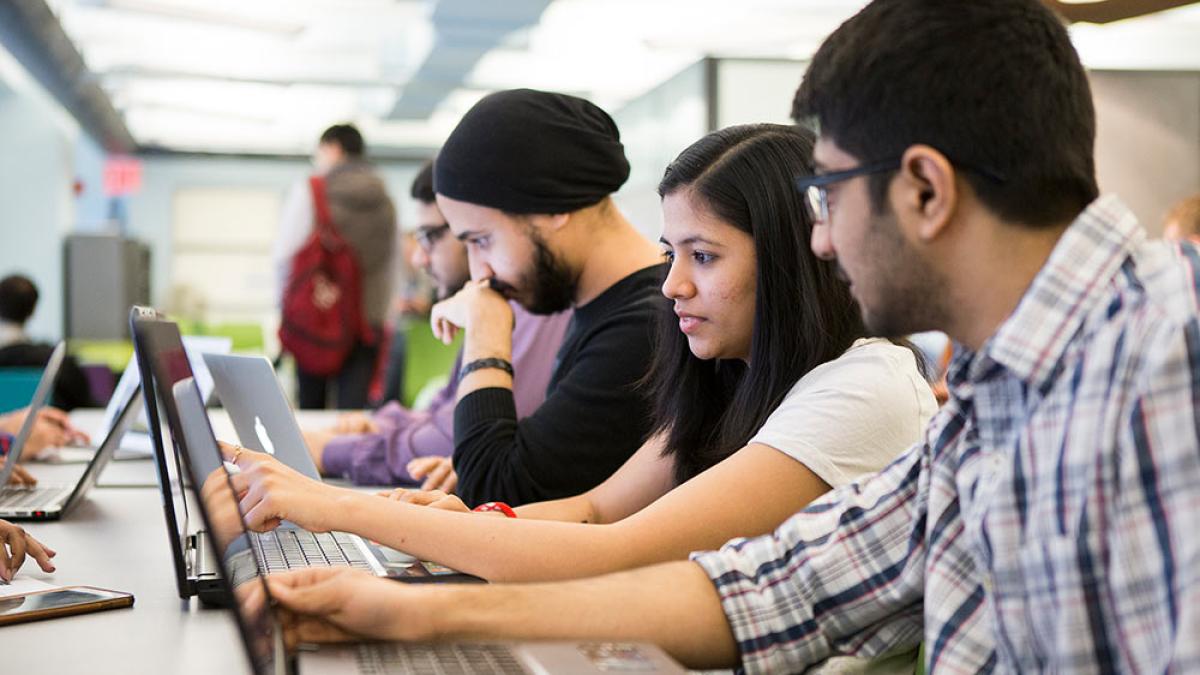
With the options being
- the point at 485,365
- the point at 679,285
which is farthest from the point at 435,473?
the point at 679,285

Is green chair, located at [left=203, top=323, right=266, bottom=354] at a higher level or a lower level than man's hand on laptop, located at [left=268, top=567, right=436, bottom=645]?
lower

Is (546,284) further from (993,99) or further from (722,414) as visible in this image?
(993,99)

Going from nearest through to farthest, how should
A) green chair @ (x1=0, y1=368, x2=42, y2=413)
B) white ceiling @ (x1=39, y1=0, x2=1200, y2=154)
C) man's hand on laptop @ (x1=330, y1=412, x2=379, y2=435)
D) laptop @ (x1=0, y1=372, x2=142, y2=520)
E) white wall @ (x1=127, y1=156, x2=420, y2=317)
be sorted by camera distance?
laptop @ (x1=0, y1=372, x2=142, y2=520), man's hand on laptop @ (x1=330, y1=412, x2=379, y2=435), green chair @ (x1=0, y1=368, x2=42, y2=413), white ceiling @ (x1=39, y1=0, x2=1200, y2=154), white wall @ (x1=127, y1=156, x2=420, y2=317)

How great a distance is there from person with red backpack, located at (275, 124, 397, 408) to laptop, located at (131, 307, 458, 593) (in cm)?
307

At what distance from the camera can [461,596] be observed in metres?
1.00

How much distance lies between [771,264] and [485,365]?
68cm

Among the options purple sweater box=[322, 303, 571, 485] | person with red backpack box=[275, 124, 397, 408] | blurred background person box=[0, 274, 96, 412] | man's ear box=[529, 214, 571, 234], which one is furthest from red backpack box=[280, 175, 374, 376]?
man's ear box=[529, 214, 571, 234]

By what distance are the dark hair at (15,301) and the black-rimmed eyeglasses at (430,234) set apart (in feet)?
9.08

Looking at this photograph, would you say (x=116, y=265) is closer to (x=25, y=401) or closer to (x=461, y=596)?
(x=25, y=401)

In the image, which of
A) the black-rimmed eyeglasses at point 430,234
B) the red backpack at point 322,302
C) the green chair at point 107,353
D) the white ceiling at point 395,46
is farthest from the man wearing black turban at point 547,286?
the white ceiling at point 395,46

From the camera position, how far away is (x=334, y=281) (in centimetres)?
466

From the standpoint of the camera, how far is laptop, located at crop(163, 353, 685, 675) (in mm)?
782

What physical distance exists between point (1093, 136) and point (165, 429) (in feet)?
2.73

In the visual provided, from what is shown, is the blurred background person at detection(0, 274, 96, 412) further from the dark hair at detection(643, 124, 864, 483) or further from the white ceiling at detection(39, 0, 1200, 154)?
the dark hair at detection(643, 124, 864, 483)
